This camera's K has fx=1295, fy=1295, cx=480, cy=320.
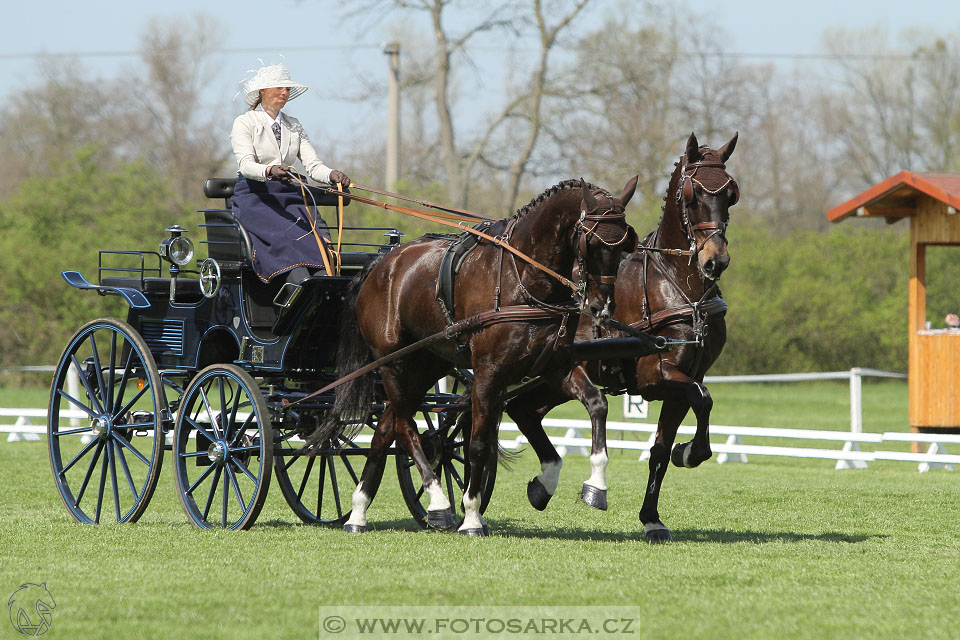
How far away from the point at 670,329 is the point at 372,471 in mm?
2111

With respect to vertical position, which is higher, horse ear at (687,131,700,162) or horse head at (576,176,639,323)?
horse ear at (687,131,700,162)

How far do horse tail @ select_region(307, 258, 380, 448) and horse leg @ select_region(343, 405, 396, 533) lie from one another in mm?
123

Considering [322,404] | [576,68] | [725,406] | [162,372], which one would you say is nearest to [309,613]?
[322,404]

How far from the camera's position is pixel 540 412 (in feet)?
28.0

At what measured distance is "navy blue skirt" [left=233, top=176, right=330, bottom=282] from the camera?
8.28 metres

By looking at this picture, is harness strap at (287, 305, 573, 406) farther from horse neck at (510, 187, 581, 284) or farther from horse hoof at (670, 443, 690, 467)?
horse hoof at (670, 443, 690, 467)

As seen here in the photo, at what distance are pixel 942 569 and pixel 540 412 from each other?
2.84 metres

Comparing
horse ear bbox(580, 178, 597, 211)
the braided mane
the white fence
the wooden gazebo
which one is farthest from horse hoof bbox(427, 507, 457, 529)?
the wooden gazebo

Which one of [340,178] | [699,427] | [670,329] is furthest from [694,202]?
[340,178]

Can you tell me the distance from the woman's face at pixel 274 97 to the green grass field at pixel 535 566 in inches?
112

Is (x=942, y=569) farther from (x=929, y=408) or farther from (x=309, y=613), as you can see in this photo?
(x=929, y=408)

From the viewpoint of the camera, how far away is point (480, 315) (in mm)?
7359

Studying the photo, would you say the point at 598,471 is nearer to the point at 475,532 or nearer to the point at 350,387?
the point at 475,532

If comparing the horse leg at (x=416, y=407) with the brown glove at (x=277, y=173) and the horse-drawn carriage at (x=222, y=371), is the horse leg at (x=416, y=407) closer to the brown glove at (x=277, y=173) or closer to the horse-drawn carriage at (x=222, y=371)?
the horse-drawn carriage at (x=222, y=371)
